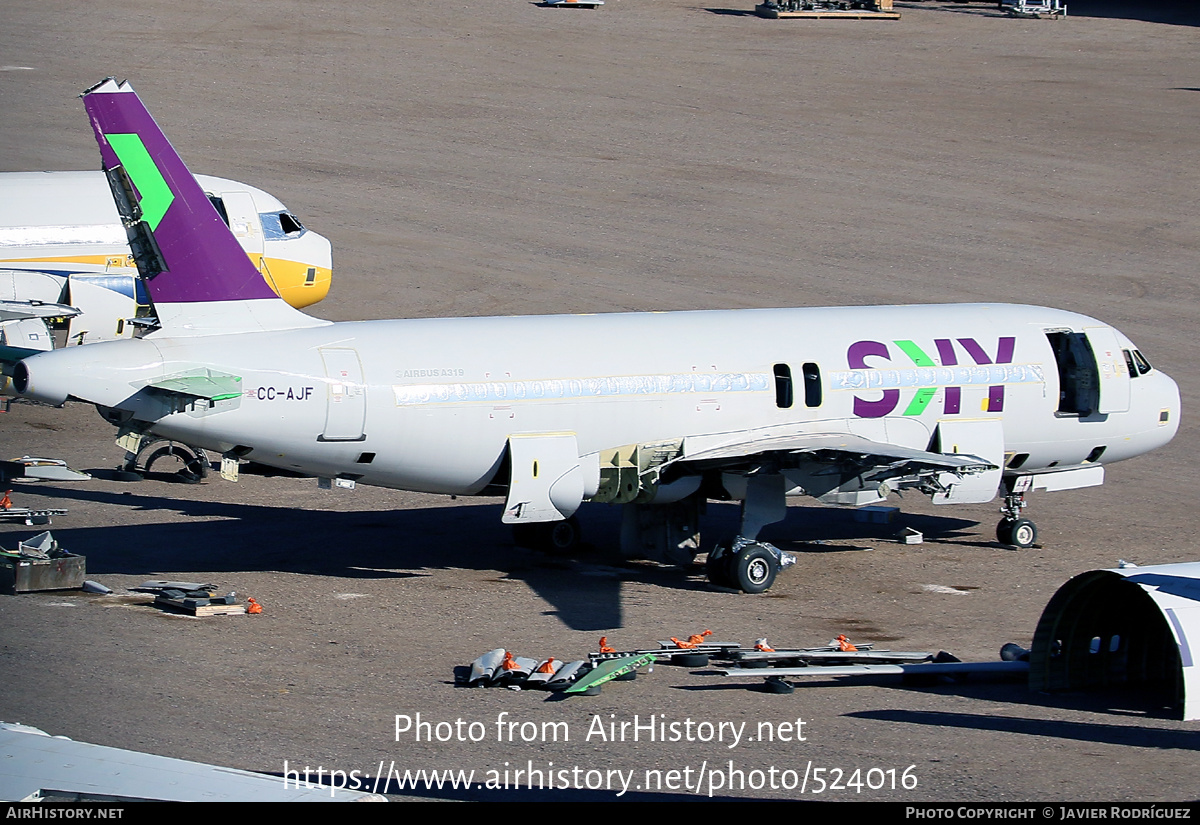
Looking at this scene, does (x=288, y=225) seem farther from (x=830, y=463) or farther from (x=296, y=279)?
(x=830, y=463)

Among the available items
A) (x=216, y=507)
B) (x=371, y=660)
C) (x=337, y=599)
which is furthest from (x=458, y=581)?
(x=216, y=507)

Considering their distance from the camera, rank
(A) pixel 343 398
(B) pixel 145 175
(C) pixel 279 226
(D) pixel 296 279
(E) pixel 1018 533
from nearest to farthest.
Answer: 1. (B) pixel 145 175
2. (A) pixel 343 398
3. (E) pixel 1018 533
4. (C) pixel 279 226
5. (D) pixel 296 279

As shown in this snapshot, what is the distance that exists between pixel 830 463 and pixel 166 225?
9.90m

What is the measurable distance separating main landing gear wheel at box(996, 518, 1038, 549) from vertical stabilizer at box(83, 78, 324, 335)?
512 inches

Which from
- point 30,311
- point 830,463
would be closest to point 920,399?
point 830,463

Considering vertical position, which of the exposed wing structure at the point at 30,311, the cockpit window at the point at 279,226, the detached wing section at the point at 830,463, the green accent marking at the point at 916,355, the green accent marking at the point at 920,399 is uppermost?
the cockpit window at the point at 279,226

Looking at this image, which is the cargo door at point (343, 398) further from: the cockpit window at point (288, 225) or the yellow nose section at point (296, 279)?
the cockpit window at point (288, 225)

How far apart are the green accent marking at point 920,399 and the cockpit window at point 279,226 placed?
55.2 feet

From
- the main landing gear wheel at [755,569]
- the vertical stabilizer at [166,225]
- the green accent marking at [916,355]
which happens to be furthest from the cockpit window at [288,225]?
the main landing gear wheel at [755,569]

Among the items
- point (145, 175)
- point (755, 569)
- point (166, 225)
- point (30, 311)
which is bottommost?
point (755, 569)

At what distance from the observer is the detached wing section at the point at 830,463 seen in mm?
22922

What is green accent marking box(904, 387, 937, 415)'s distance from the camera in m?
25.1

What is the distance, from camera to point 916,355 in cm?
2530

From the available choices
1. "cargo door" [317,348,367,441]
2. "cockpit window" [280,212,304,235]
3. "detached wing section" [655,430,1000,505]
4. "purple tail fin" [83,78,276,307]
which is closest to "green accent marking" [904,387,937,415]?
"detached wing section" [655,430,1000,505]
